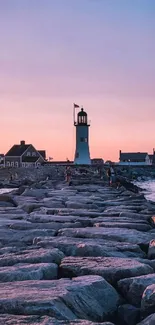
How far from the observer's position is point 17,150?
62.4 metres

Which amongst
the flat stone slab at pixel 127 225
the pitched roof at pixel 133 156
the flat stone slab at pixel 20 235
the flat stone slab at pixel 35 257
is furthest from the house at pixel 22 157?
the flat stone slab at pixel 35 257

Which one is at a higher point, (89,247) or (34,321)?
(89,247)

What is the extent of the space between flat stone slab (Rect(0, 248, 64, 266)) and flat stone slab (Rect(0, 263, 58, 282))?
19 cm

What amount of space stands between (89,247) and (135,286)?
117 cm

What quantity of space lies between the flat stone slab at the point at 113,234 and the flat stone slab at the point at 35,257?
1.18m

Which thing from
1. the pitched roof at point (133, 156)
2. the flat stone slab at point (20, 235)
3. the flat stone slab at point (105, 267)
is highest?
the pitched roof at point (133, 156)

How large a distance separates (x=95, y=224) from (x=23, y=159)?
54.6m

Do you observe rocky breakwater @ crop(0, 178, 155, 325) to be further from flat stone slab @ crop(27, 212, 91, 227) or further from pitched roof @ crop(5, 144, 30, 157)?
pitched roof @ crop(5, 144, 30, 157)

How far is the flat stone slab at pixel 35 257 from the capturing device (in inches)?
173

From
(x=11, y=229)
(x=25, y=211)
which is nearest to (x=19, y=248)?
(x=11, y=229)

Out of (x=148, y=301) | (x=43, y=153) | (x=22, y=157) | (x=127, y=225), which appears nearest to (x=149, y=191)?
(x=127, y=225)

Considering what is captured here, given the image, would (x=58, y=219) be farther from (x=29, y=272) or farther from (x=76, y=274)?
(x=29, y=272)

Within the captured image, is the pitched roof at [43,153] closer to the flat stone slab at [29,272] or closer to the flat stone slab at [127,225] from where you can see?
the flat stone slab at [127,225]

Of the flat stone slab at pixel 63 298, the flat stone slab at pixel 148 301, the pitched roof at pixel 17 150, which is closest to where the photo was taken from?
the flat stone slab at pixel 63 298
